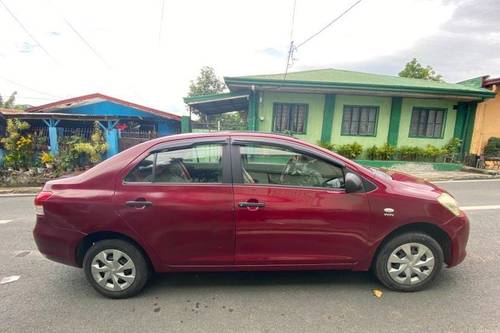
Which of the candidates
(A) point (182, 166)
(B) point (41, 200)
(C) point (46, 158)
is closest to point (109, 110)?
(C) point (46, 158)

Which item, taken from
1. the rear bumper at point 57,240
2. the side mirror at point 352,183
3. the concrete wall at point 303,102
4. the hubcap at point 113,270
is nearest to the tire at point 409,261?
the side mirror at point 352,183

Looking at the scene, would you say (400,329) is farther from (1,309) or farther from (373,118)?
(373,118)

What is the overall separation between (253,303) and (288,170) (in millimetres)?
1334

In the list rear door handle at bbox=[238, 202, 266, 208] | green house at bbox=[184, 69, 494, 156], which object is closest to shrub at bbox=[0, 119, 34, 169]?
green house at bbox=[184, 69, 494, 156]

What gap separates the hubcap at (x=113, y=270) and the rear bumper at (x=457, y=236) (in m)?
3.12

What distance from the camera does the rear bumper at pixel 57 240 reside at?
2.49 metres

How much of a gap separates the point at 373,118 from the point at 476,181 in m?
4.38

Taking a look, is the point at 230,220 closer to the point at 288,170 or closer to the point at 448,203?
the point at 288,170

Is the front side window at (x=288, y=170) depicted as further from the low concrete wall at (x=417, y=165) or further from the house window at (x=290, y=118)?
the low concrete wall at (x=417, y=165)

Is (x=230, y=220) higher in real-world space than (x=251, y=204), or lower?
lower

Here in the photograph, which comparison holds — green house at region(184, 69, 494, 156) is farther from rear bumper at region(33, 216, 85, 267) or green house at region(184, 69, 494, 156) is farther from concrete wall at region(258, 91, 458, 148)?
rear bumper at region(33, 216, 85, 267)

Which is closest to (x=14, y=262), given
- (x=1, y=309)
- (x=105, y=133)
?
(x=1, y=309)

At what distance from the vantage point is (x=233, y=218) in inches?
96.4

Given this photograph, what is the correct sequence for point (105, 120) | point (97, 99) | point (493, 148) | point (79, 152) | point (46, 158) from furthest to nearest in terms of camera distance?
1. point (97, 99)
2. point (493, 148)
3. point (105, 120)
4. point (79, 152)
5. point (46, 158)
